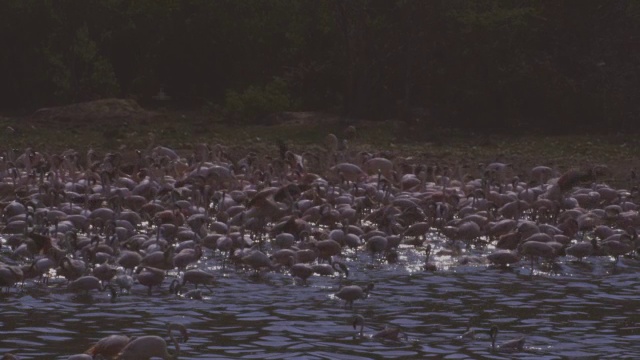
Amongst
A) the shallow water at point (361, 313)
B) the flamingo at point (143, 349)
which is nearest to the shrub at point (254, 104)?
the shallow water at point (361, 313)

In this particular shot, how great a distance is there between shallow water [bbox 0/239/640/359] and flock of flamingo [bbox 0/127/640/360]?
190mm

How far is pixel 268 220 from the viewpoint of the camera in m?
16.3

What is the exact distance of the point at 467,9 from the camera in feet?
92.8

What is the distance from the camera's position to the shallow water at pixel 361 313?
10.1m

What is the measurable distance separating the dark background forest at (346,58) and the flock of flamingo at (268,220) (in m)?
7.01

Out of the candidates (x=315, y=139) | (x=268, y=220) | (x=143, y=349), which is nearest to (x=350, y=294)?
(x=143, y=349)

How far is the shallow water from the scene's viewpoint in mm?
10109

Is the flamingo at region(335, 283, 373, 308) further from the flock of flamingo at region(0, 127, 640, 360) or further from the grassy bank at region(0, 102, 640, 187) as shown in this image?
the grassy bank at region(0, 102, 640, 187)

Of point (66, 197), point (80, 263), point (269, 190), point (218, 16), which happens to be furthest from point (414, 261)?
point (218, 16)

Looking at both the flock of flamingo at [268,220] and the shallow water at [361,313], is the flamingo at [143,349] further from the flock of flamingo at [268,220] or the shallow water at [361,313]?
the shallow water at [361,313]

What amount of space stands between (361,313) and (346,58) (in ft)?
59.4

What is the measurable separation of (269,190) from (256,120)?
12.8 m

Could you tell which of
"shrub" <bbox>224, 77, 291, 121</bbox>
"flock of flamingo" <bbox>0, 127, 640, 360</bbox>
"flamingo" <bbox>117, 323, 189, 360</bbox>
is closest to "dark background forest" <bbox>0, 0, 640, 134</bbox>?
"shrub" <bbox>224, 77, 291, 121</bbox>

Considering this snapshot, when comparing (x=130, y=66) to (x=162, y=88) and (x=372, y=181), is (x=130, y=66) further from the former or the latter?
(x=372, y=181)
